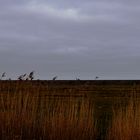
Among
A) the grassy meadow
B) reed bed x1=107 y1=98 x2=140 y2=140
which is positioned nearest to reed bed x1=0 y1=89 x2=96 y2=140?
the grassy meadow

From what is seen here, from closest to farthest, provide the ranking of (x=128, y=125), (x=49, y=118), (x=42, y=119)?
(x=128, y=125), (x=49, y=118), (x=42, y=119)

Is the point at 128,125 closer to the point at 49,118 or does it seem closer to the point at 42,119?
the point at 49,118

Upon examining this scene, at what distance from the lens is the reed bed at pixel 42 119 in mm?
14930

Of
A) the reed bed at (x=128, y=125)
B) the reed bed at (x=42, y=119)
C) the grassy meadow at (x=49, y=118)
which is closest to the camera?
the reed bed at (x=128, y=125)

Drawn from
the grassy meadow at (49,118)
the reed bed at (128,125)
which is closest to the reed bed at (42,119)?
the grassy meadow at (49,118)

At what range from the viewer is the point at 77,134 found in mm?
14969

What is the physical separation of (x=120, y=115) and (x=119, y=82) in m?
18.0

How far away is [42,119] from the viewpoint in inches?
603

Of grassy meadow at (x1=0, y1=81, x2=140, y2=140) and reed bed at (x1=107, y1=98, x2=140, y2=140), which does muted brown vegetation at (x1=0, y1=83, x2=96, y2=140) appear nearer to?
grassy meadow at (x1=0, y1=81, x2=140, y2=140)

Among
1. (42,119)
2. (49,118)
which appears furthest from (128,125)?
(42,119)

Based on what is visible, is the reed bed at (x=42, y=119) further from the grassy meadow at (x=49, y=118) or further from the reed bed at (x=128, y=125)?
the reed bed at (x=128, y=125)

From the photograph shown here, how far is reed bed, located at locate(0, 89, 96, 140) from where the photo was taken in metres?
14.9

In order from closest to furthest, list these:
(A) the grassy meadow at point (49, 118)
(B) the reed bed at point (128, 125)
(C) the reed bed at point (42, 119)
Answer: (B) the reed bed at point (128, 125), (A) the grassy meadow at point (49, 118), (C) the reed bed at point (42, 119)

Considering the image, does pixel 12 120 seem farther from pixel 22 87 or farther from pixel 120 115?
pixel 120 115
